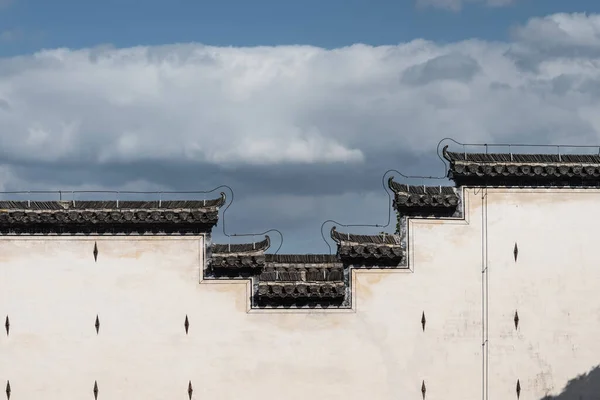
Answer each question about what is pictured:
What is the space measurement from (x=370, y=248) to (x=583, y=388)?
Result: 749 centimetres

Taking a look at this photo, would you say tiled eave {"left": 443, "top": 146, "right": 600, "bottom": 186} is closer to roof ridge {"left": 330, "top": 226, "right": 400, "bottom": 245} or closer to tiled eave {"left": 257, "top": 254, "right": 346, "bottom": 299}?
roof ridge {"left": 330, "top": 226, "right": 400, "bottom": 245}

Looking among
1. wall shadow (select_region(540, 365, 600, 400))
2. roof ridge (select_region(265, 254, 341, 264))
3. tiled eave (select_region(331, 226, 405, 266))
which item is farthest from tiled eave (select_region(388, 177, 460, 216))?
wall shadow (select_region(540, 365, 600, 400))

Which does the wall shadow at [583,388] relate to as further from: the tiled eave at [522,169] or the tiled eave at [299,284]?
the tiled eave at [299,284]

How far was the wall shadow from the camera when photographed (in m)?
32.4

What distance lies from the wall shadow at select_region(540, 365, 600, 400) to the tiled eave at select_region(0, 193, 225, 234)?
36.8 ft

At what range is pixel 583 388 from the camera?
1281 inches

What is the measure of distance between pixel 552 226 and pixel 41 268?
48.1 ft

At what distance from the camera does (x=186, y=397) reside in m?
31.6

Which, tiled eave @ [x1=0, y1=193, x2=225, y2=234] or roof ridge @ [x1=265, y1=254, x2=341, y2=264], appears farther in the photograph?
roof ridge @ [x1=265, y1=254, x2=341, y2=264]

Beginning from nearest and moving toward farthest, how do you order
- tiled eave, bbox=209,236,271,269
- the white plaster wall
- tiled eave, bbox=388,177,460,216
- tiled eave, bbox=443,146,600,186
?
tiled eave, bbox=209,236,271,269, tiled eave, bbox=388,177,460,216, tiled eave, bbox=443,146,600,186, the white plaster wall

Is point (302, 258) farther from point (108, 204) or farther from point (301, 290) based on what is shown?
point (108, 204)

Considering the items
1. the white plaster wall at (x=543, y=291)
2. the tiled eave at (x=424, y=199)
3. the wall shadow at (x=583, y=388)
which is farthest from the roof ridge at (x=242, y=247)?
the wall shadow at (x=583, y=388)

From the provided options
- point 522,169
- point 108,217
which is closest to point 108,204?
point 108,217

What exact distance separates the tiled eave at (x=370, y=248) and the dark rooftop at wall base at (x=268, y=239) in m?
0.03
